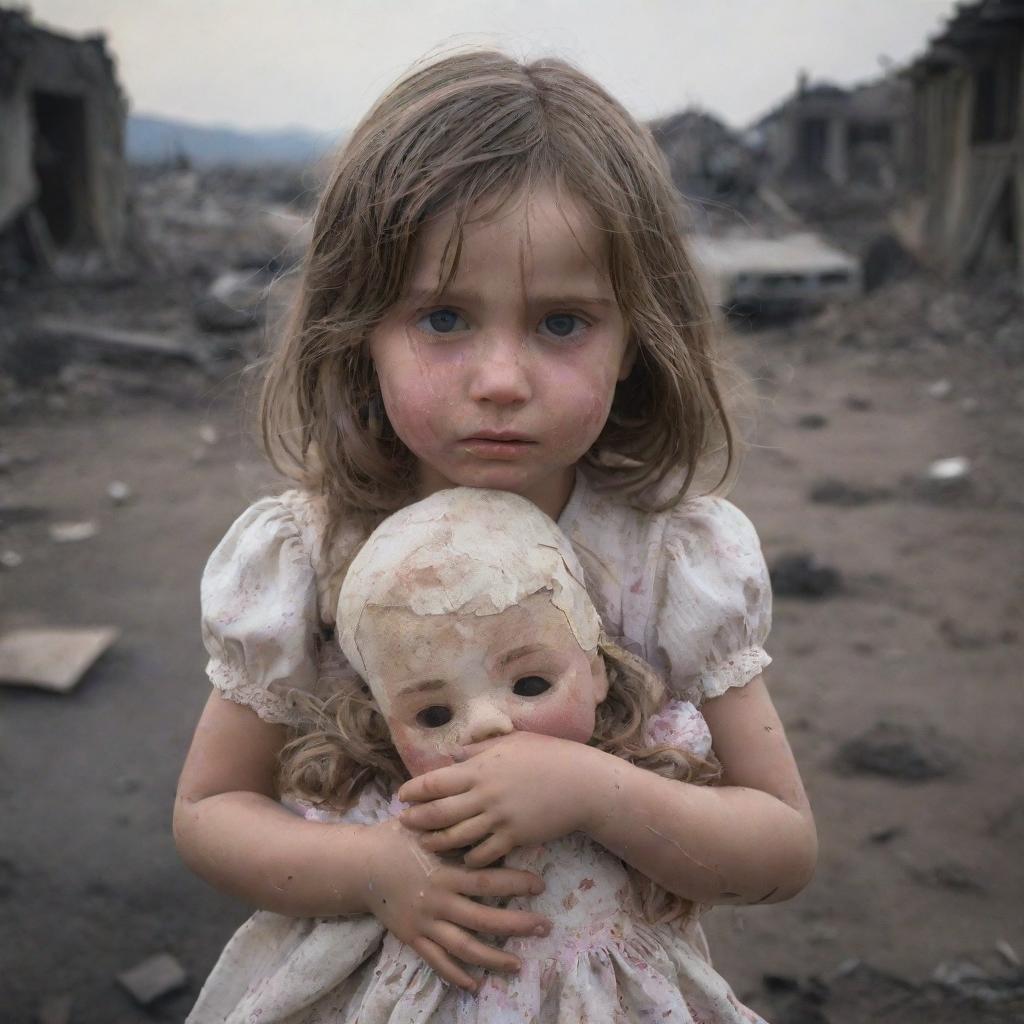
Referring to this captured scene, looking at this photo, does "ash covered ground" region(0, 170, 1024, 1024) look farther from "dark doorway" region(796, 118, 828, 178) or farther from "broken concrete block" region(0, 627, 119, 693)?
"dark doorway" region(796, 118, 828, 178)

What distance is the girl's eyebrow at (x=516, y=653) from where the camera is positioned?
4.01 feet

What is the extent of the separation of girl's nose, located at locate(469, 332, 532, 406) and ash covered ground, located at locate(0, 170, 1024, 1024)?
0.56m

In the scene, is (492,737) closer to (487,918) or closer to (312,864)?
(487,918)

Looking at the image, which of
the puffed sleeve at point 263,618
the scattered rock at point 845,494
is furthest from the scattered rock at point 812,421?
the puffed sleeve at point 263,618

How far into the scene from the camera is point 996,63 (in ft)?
44.7

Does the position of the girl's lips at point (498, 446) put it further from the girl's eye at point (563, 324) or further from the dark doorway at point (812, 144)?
the dark doorway at point (812, 144)

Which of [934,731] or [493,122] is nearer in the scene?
[493,122]

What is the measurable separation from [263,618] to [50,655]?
3136 mm

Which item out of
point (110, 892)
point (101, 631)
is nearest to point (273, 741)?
point (110, 892)

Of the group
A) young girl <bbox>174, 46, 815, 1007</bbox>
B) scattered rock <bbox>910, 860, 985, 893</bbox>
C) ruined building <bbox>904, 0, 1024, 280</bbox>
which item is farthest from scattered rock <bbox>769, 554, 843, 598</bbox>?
ruined building <bbox>904, 0, 1024, 280</bbox>

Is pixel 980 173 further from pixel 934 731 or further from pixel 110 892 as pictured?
pixel 110 892

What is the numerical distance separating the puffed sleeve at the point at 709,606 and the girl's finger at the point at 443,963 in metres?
0.50

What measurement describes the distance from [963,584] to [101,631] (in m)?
3.89

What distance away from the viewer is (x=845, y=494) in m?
6.38
